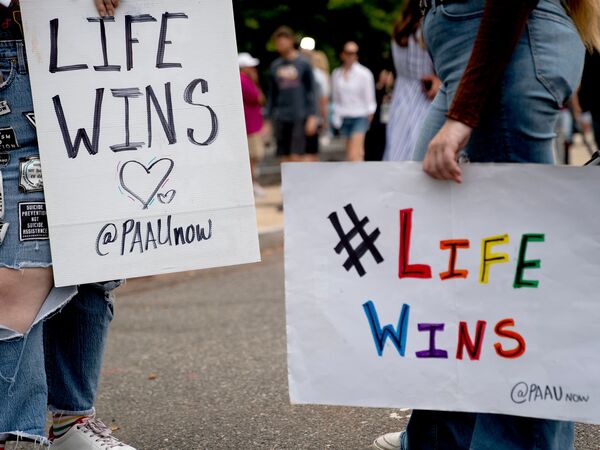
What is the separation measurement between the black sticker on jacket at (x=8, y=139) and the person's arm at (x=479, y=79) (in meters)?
1.07

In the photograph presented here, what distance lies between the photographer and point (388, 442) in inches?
123

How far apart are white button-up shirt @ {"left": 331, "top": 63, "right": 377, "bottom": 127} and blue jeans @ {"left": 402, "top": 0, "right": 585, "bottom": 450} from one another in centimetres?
915

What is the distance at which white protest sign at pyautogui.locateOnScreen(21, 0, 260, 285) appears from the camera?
8.43ft

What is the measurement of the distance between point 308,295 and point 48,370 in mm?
1025

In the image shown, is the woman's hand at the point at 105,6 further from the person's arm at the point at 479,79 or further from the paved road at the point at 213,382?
the paved road at the point at 213,382

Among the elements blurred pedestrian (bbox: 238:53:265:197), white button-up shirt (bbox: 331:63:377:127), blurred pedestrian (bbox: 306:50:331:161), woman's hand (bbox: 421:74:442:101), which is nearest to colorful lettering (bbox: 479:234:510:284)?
woman's hand (bbox: 421:74:442:101)

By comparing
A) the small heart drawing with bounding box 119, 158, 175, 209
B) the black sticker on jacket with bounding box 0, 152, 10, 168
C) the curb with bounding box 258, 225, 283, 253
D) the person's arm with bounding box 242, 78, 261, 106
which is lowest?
the curb with bounding box 258, 225, 283, 253

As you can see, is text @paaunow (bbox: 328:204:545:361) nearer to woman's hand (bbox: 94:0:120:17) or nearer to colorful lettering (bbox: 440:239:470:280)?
colorful lettering (bbox: 440:239:470:280)

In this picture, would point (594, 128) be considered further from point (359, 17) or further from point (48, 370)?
point (359, 17)

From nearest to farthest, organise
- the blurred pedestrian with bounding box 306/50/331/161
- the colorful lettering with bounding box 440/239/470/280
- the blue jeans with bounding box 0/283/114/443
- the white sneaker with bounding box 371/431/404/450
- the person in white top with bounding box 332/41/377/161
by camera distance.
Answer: the colorful lettering with bounding box 440/239/470/280 → the blue jeans with bounding box 0/283/114/443 → the white sneaker with bounding box 371/431/404/450 → the blurred pedestrian with bounding box 306/50/331/161 → the person in white top with bounding box 332/41/377/161

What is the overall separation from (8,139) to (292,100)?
8.55m

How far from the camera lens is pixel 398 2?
2203 centimetres

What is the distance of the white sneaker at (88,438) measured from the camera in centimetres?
297

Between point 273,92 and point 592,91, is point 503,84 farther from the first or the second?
point 273,92
